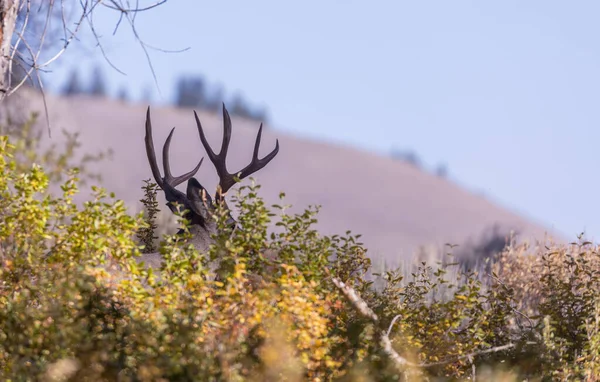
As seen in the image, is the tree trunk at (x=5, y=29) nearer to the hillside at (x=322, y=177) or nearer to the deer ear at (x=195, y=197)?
the deer ear at (x=195, y=197)

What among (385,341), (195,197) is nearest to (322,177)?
(195,197)

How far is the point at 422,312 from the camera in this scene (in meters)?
7.83

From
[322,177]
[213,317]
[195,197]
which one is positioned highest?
[322,177]

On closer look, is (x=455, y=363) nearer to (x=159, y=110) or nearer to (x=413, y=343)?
(x=413, y=343)

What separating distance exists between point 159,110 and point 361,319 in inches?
2691

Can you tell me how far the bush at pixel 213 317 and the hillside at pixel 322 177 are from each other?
50.0 m

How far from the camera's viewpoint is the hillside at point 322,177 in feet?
202

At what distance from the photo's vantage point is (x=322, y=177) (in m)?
67.4

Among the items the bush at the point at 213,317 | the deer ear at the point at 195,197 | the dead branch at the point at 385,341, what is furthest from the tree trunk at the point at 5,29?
the dead branch at the point at 385,341

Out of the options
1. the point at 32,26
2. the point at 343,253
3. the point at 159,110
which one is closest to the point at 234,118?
the point at 159,110

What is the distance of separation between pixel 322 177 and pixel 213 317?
61.3 meters

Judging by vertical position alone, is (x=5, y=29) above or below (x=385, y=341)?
above

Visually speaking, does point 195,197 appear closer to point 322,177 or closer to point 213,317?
point 213,317

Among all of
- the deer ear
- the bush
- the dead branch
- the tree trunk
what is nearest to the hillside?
the deer ear
